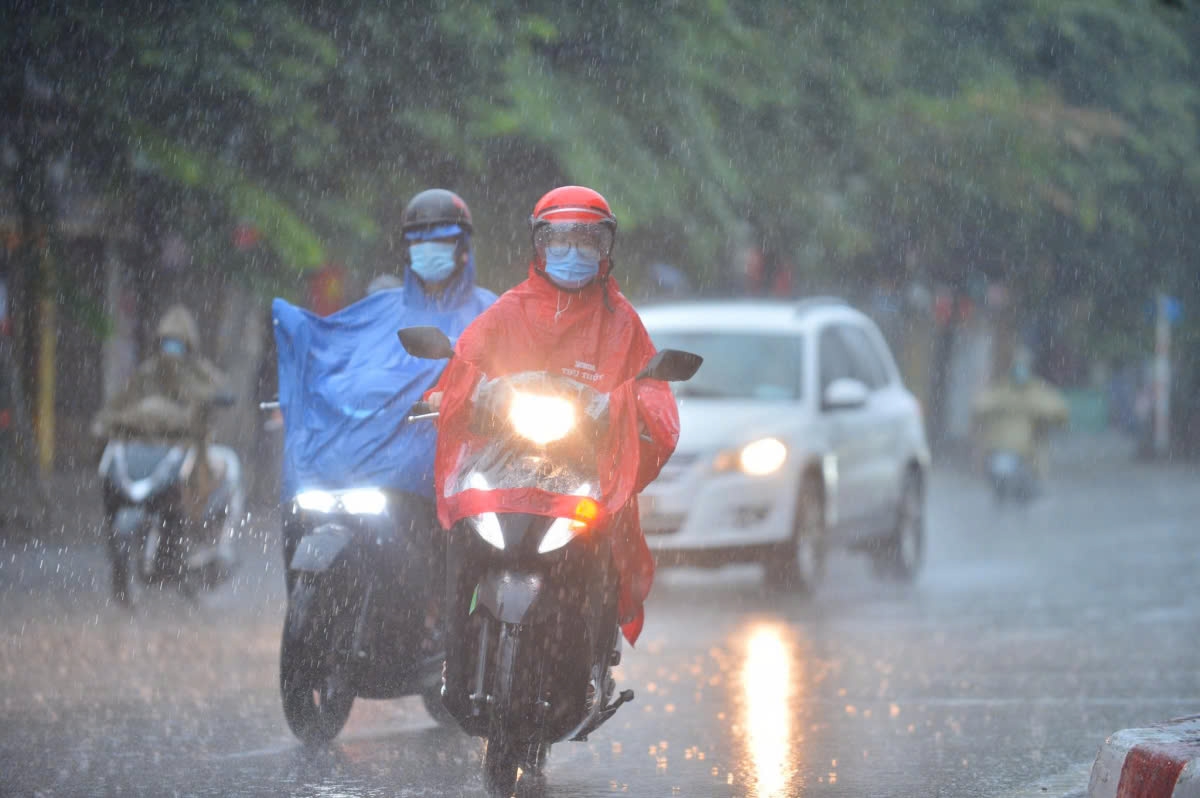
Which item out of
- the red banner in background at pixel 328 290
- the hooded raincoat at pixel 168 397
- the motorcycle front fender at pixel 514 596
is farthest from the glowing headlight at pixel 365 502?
the red banner in background at pixel 328 290

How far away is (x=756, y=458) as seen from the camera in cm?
1283

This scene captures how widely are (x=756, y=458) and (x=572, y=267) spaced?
673cm

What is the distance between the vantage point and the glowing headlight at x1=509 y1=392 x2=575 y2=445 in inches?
229

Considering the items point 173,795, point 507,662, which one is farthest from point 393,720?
point 507,662

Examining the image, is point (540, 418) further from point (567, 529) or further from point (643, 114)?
point (643, 114)

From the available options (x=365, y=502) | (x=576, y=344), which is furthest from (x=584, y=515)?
(x=365, y=502)

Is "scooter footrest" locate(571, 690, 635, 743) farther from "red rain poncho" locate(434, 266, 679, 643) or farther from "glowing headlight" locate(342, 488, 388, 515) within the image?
"glowing headlight" locate(342, 488, 388, 515)

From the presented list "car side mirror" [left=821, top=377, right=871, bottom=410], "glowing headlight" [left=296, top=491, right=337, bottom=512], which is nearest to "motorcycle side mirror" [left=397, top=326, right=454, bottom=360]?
"glowing headlight" [left=296, top=491, right=337, bottom=512]

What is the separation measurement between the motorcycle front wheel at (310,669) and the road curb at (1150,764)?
2.39 m

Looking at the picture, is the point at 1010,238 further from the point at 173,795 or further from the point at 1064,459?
the point at 173,795

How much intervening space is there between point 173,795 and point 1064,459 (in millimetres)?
32987

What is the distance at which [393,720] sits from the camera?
26.3ft

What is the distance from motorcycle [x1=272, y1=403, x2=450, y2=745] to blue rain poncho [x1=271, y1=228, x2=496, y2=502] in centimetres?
9

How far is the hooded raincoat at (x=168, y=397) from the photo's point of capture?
1207 cm
